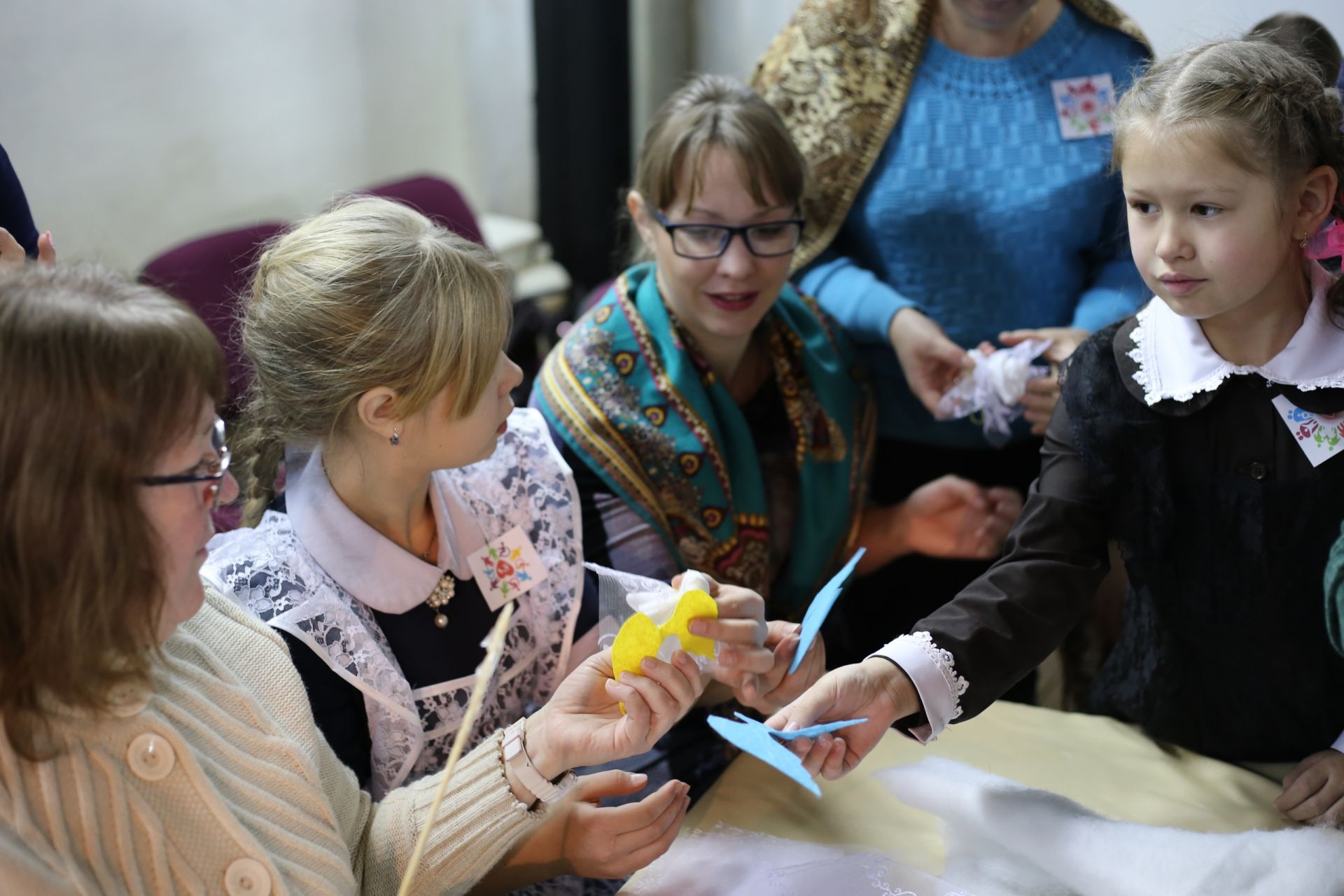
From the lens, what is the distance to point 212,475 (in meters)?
1.03

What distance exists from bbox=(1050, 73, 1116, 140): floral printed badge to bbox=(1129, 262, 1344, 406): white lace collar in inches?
27.5

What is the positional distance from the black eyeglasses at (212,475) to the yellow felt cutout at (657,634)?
411mm

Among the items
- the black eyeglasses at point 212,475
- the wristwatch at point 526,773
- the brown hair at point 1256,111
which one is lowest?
the wristwatch at point 526,773

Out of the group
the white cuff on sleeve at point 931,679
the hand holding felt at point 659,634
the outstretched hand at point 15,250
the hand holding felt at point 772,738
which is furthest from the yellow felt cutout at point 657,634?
the outstretched hand at point 15,250

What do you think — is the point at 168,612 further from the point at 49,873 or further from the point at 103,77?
the point at 103,77

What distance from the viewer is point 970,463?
2.10 meters

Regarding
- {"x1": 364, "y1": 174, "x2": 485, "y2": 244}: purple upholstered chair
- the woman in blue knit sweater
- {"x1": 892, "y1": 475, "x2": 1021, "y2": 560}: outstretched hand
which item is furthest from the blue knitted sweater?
{"x1": 364, "y1": 174, "x2": 485, "y2": 244}: purple upholstered chair

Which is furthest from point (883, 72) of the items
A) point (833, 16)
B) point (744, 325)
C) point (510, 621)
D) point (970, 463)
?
point (510, 621)

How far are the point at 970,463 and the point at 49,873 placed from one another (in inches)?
61.6

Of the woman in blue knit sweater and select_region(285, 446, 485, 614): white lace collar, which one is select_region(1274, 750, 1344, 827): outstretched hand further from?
select_region(285, 446, 485, 614): white lace collar

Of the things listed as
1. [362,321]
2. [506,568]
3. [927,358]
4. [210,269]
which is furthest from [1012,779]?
[210,269]

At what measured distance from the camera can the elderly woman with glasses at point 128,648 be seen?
3.05ft

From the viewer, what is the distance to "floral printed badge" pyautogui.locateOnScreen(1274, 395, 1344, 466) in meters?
1.24

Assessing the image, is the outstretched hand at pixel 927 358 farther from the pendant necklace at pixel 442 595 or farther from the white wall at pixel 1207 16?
the pendant necklace at pixel 442 595
